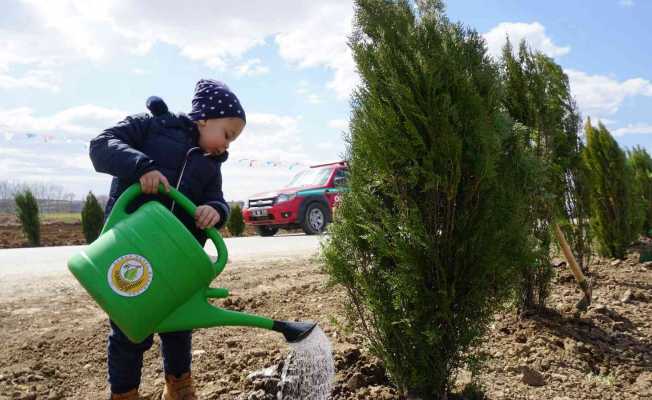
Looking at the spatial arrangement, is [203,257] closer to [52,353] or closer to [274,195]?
[52,353]

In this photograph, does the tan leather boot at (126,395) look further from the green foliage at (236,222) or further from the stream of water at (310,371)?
the green foliage at (236,222)

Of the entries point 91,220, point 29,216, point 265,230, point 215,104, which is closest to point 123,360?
point 215,104

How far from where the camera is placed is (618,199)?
21.3ft

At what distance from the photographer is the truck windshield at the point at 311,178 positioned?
11.3 meters

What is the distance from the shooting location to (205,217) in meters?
1.96

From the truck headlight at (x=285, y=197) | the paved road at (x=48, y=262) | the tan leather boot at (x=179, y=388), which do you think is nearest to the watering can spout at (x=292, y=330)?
the tan leather boot at (x=179, y=388)

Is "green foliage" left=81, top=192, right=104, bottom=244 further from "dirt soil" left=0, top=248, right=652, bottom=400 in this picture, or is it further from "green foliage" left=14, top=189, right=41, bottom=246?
"dirt soil" left=0, top=248, right=652, bottom=400

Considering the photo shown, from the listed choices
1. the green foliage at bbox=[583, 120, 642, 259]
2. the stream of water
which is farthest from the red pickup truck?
the stream of water

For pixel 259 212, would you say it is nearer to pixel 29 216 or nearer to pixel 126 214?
pixel 29 216

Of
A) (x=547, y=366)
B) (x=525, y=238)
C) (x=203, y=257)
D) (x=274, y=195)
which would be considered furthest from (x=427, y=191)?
(x=274, y=195)

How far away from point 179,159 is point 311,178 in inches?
366

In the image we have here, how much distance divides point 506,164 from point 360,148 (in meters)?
0.79

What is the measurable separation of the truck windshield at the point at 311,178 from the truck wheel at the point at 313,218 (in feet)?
1.88

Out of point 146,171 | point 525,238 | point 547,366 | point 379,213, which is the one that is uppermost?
point 146,171
